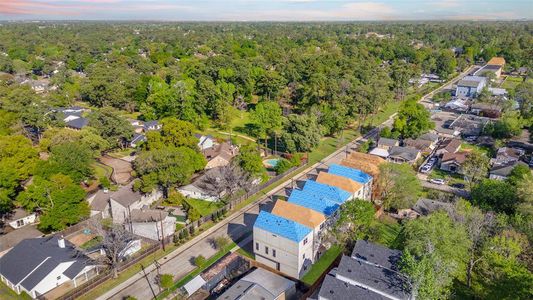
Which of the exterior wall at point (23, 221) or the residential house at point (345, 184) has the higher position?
the residential house at point (345, 184)

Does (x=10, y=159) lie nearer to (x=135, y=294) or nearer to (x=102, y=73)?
(x=135, y=294)

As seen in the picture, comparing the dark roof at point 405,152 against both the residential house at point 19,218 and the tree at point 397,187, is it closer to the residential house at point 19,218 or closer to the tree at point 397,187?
the tree at point 397,187

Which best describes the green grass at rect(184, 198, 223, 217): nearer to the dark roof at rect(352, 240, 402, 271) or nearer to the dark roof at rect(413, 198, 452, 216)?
the dark roof at rect(352, 240, 402, 271)

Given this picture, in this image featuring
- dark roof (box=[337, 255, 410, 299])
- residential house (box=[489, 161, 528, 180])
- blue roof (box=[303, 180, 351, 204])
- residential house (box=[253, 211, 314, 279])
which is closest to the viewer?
dark roof (box=[337, 255, 410, 299])

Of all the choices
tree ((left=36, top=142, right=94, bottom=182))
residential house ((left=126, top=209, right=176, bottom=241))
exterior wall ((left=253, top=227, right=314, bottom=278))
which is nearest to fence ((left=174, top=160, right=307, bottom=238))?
residential house ((left=126, top=209, right=176, bottom=241))

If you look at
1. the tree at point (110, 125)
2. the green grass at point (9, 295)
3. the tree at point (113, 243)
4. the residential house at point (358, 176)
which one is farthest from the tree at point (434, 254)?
the tree at point (110, 125)
